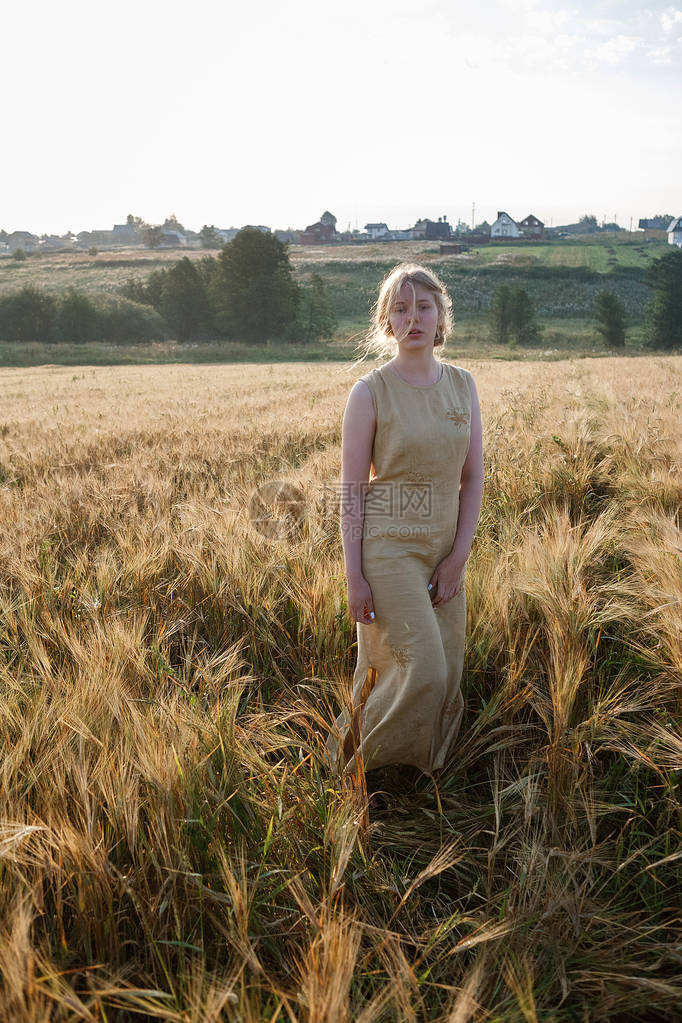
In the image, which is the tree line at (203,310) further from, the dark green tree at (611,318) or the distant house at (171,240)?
the distant house at (171,240)

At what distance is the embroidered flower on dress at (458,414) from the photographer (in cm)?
190

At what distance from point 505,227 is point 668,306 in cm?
7337

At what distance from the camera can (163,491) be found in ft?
12.7

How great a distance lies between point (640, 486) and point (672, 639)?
6.63 ft

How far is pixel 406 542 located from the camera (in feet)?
6.08

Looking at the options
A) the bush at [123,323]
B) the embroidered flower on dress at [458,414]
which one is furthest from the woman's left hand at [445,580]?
the bush at [123,323]

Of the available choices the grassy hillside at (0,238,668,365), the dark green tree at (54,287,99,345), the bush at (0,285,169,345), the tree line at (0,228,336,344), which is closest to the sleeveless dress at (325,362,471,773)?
the grassy hillside at (0,238,668,365)

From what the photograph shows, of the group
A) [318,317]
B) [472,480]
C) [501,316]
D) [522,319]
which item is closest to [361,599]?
[472,480]

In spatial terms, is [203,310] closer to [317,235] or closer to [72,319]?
[72,319]

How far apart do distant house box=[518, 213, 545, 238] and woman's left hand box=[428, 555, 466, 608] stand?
116301 millimetres

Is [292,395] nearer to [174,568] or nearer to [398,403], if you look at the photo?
[174,568]

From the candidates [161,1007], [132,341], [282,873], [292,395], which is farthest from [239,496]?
[132,341]

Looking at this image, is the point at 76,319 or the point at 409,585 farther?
the point at 76,319

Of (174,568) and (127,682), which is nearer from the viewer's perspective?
(127,682)
